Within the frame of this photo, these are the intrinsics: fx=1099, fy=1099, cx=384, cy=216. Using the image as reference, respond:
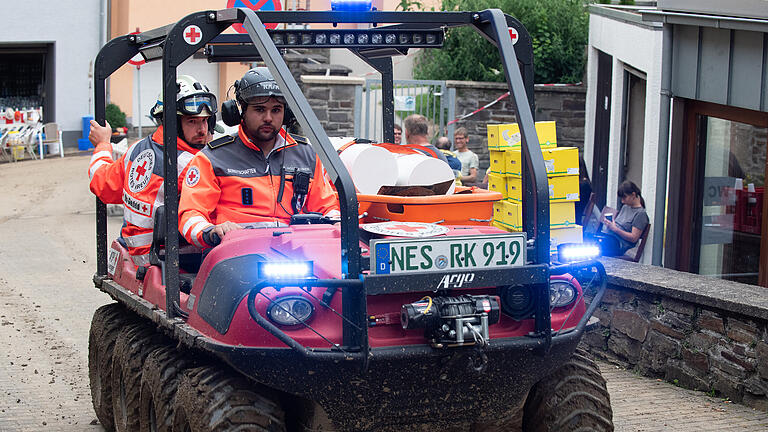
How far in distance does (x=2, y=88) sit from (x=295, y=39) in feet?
81.1

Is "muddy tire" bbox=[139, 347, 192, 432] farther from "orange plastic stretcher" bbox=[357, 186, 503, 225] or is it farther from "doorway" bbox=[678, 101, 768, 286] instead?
"doorway" bbox=[678, 101, 768, 286]

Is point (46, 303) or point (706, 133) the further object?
point (46, 303)

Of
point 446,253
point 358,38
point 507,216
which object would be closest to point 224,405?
point 446,253

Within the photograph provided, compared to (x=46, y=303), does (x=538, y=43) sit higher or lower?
higher

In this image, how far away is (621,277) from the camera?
831cm

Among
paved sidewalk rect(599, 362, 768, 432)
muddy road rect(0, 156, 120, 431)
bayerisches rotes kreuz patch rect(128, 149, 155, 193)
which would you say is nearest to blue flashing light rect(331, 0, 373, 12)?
→ bayerisches rotes kreuz patch rect(128, 149, 155, 193)

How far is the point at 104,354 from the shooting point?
6.86 m

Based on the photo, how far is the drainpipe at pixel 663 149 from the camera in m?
10.7

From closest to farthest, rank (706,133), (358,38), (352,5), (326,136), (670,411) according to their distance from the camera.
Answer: (326,136) < (352,5) < (358,38) < (670,411) < (706,133)

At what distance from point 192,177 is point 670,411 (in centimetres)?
360

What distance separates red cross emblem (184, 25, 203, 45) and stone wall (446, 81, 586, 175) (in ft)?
40.0

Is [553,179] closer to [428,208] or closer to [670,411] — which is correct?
[670,411]

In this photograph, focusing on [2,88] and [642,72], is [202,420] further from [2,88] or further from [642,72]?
[2,88]

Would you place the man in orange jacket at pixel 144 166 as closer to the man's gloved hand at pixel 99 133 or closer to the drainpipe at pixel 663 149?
the man's gloved hand at pixel 99 133
